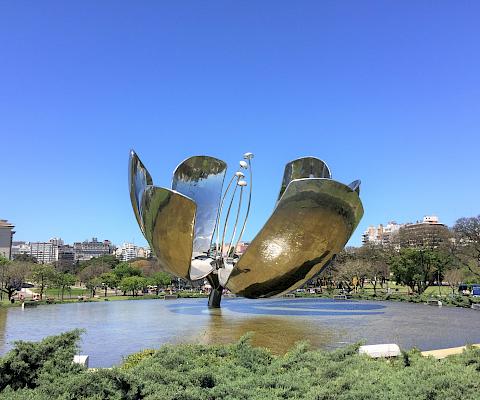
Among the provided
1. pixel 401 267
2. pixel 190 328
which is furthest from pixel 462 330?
pixel 401 267

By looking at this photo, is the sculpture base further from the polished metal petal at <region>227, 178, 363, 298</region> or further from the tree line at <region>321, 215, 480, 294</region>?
the tree line at <region>321, 215, 480, 294</region>

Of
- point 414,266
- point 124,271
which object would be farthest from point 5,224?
point 414,266

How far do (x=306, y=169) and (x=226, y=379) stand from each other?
15.5 m

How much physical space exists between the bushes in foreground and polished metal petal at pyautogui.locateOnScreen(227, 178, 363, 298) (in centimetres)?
826

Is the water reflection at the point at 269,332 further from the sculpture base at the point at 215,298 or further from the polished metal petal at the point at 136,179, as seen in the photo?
the polished metal petal at the point at 136,179

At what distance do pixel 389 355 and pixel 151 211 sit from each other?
9362 millimetres

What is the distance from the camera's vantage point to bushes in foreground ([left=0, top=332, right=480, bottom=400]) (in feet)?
16.4

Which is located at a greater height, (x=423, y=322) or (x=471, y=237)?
(x=471, y=237)

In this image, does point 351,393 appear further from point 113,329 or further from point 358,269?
point 358,269

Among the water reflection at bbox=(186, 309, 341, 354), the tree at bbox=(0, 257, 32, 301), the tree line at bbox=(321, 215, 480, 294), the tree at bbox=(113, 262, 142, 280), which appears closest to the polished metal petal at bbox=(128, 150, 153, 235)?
the water reflection at bbox=(186, 309, 341, 354)

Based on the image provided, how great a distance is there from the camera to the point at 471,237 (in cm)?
5134

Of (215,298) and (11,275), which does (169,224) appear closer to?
(215,298)

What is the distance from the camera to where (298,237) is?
634 inches

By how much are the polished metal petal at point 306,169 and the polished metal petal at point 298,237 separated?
3.54 meters
